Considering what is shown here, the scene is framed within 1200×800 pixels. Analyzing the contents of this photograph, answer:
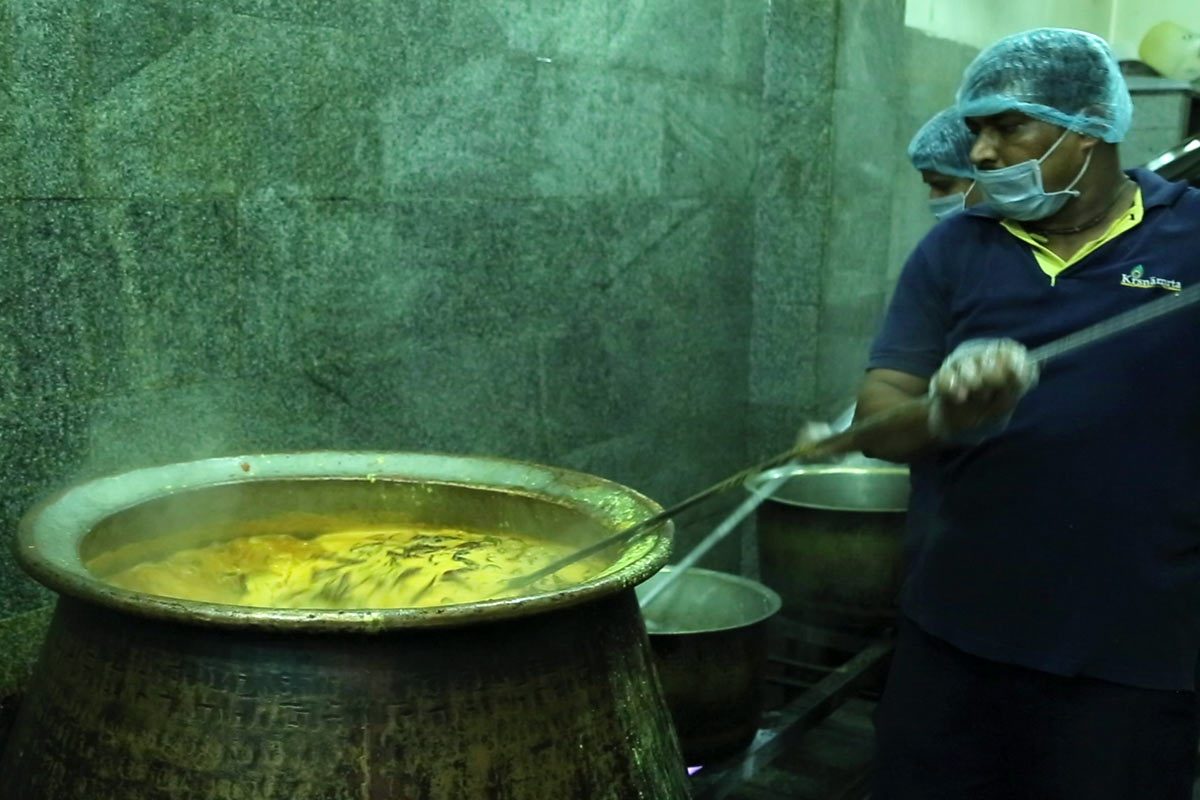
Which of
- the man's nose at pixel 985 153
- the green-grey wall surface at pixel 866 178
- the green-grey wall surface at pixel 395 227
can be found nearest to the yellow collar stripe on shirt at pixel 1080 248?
the man's nose at pixel 985 153

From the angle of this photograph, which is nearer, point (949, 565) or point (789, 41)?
point (949, 565)

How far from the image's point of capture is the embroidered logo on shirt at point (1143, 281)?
8.59 feet

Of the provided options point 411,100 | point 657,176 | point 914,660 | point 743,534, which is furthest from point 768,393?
point 914,660

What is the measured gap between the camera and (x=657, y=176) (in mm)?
5164

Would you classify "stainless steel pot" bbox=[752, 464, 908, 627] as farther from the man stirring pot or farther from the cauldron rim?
the cauldron rim

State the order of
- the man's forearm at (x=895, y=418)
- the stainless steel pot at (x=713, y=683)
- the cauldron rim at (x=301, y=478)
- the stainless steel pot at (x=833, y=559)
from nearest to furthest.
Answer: the cauldron rim at (x=301, y=478)
the man's forearm at (x=895, y=418)
the stainless steel pot at (x=713, y=683)
the stainless steel pot at (x=833, y=559)

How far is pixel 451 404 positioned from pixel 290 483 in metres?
1.72

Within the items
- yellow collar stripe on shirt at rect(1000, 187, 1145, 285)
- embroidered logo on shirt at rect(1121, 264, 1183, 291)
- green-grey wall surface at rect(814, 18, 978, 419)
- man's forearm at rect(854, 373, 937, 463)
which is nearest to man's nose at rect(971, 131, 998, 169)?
yellow collar stripe on shirt at rect(1000, 187, 1145, 285)

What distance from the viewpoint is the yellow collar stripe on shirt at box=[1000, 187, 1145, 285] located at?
2734 millimetres

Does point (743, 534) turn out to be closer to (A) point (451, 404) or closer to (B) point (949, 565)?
(A) point (451, 404)

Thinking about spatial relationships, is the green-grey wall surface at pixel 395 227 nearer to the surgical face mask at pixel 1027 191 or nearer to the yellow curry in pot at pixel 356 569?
the yellow curry in pot at pixel 356 569

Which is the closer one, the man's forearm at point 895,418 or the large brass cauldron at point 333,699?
the large brass cauldron at point 333,699

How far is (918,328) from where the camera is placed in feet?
9.50

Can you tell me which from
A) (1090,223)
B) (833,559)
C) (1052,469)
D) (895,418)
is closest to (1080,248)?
(1090,223)
